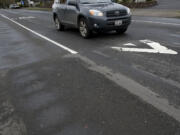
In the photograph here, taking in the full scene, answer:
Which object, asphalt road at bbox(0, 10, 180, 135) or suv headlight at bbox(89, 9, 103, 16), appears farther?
suv headlight at bbox(89, 9, 103, 16)

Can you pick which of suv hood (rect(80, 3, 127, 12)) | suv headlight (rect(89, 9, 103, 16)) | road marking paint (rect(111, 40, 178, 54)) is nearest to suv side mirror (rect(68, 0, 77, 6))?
suv hood (rect(80, 3, 127, 12))

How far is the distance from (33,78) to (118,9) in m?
4.74

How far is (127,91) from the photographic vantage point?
3.65 meters

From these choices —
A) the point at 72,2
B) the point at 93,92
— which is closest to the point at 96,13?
the point at 72,2

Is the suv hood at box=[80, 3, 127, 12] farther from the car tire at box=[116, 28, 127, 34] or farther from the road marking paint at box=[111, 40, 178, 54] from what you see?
the road marking paint at box=[111, 40, 178, 54]

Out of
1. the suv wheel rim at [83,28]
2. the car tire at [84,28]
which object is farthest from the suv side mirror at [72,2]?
the suv wheel rim at [83,28]

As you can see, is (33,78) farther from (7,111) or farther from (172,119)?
(172,119)

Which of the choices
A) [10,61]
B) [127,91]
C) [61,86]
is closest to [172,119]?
[127,91]

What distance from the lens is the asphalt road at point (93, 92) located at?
279cm

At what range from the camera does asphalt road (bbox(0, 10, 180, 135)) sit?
279 cm

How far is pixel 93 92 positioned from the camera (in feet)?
12.2

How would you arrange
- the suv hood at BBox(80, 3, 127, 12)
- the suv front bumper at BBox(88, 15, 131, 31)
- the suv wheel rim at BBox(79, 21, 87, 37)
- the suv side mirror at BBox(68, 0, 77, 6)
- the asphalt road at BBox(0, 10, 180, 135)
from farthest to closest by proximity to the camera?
the suv side mirror at BBox(68, 0, 77, 6) → the suv wheel rim at BBox(79, 21, 87, 37) → the suv hood at BBox(80, 3, 127, 12) → the suv front bumper at BBox(88, 15, 131, 31) → the asphalt road at BBox(0, 10, 180, 135)

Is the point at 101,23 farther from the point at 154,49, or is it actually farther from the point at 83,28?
the point at 154,49

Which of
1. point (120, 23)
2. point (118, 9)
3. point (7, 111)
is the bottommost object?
point (7, 111)
